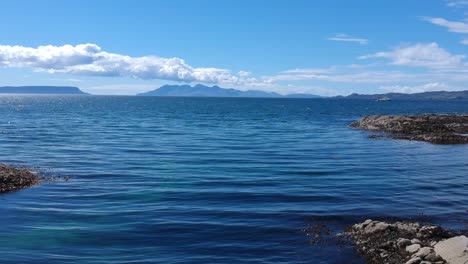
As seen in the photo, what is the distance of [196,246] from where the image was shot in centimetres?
2011

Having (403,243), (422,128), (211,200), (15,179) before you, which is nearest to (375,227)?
(403,243)

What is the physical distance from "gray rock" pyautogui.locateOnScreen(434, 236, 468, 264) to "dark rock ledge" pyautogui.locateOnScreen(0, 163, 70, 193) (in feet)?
78.4

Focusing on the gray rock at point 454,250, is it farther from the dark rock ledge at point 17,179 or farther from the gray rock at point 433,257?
the dark rock ledge at point 17,179

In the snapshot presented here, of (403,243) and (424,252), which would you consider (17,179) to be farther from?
(424,252)

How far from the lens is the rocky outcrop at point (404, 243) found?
1658cm

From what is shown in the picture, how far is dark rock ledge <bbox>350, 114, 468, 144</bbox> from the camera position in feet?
206

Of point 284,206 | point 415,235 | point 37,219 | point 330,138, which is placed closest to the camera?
point 415,235

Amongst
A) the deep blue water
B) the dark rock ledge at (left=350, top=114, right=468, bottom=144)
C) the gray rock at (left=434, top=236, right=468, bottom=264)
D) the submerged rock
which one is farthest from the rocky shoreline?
the dark rock ledge at (left=350, top=114, right=468, bottom=144)

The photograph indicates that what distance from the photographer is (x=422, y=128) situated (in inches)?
2884

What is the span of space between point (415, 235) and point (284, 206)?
814 cm

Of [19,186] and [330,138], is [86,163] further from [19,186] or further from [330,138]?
[330,138]

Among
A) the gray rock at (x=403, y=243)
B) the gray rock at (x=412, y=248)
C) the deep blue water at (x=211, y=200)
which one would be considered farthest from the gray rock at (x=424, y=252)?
the deep blue water at (x=211, y=200)

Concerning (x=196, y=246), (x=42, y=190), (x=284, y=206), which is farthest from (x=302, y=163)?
(x=196, y=246)

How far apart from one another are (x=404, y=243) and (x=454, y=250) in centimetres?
252
